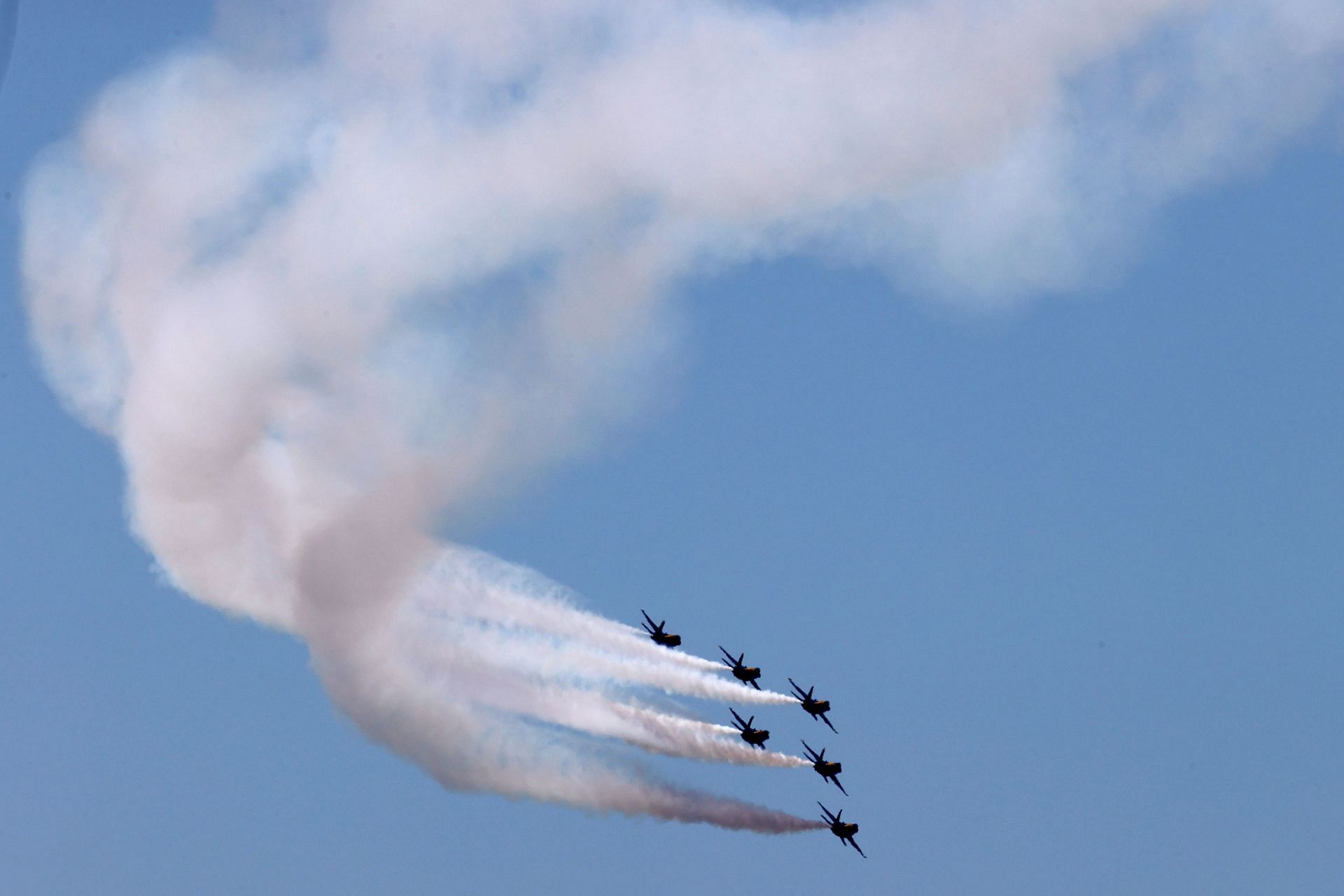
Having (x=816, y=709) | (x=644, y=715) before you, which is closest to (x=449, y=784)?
(x=644, y=715)

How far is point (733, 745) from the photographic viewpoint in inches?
2010

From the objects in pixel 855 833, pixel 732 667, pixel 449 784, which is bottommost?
pixel 449 784

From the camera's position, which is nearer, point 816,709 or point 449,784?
point 449,784

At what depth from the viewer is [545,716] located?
156 ft

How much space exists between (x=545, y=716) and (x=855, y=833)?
13061mm

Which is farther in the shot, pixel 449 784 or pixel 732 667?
pixel 732 667

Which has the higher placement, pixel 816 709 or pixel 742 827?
pixel 816 709

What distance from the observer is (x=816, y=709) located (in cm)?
5250

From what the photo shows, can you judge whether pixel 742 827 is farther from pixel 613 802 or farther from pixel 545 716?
pixel 545 716

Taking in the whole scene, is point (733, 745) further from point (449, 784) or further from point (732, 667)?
point (449, 784)

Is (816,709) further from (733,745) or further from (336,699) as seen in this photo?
(336,699)

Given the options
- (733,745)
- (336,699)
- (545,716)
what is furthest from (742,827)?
(336,699)

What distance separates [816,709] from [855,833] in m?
4.72

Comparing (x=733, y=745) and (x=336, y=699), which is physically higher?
(x=733, y=745)
